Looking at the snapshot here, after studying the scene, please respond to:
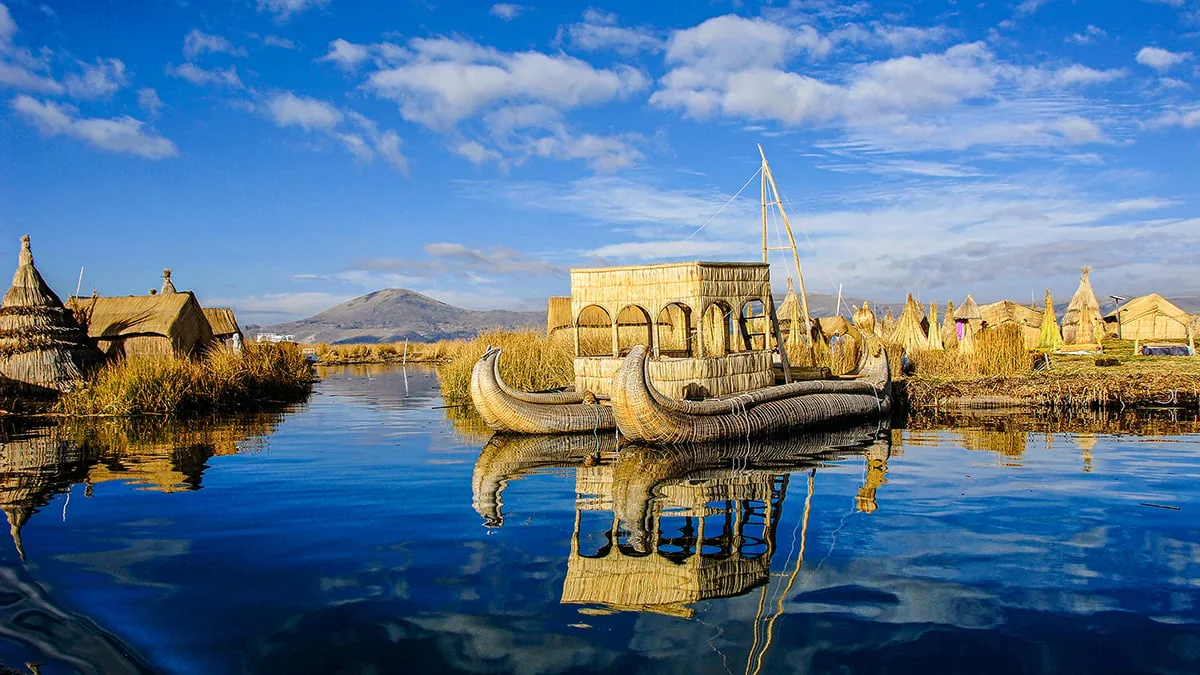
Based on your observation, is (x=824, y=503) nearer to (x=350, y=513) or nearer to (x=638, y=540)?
(x=638, y=540)

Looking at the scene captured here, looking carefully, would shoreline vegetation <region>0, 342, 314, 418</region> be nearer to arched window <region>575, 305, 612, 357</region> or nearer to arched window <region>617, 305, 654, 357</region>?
arched window <region>575, 305, 612, 357</region>

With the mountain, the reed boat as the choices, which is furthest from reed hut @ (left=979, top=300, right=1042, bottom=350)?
the mountain

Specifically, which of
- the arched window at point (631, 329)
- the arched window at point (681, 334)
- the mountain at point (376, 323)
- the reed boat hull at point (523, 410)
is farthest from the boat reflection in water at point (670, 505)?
the mountain at point (376, 323)

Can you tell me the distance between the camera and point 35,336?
18344 millimetres

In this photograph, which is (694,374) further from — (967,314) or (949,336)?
(967,314)

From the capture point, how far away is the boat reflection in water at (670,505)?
19.2 feet

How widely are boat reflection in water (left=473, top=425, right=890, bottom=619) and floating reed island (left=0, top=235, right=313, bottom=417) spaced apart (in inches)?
329

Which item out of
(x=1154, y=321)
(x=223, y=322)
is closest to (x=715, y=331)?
(x=223, y=322)

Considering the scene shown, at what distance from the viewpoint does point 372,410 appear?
64.6 feet

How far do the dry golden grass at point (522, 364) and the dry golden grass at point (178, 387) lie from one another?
4.52m

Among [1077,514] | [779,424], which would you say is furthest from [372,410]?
[1077,514]

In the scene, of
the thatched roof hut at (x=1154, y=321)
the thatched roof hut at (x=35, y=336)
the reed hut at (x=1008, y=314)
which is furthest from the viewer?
the reed hut at (x=1008, y=314)

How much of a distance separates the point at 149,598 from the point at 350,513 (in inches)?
106

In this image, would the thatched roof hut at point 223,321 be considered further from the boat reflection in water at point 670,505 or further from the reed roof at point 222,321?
the boat reflection in water at point 670,505
